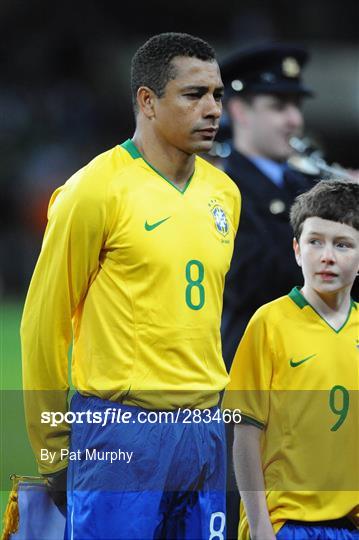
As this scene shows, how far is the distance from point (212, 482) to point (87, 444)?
15.2 inches

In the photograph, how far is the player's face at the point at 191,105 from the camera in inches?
127

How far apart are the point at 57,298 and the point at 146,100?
645 millimetres

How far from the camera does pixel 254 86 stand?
5066 millimetres

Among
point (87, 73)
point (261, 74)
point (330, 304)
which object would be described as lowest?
point (330, 304)

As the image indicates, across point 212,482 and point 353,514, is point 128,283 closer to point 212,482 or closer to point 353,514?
point 212,482

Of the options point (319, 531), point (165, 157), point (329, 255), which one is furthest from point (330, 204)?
point (319, 531)

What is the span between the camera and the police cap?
5.06 metres

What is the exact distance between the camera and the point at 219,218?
334cm

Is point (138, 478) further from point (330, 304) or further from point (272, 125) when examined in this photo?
point (272, 125)

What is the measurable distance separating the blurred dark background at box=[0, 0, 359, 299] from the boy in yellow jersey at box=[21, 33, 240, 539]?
36.7ft

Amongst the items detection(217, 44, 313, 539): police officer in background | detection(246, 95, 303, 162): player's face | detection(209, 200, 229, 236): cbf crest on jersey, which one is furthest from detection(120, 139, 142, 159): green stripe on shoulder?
detection(246, 95, 303, 162): player's face

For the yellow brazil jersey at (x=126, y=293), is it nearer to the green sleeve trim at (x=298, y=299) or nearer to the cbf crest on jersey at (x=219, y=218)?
the cbf crest on jersey at (x=219, y=218)

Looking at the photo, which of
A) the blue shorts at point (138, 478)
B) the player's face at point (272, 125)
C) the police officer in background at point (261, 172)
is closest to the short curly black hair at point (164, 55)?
the blue shorts at point (138, 478)

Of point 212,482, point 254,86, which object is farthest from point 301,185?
point 212,482
